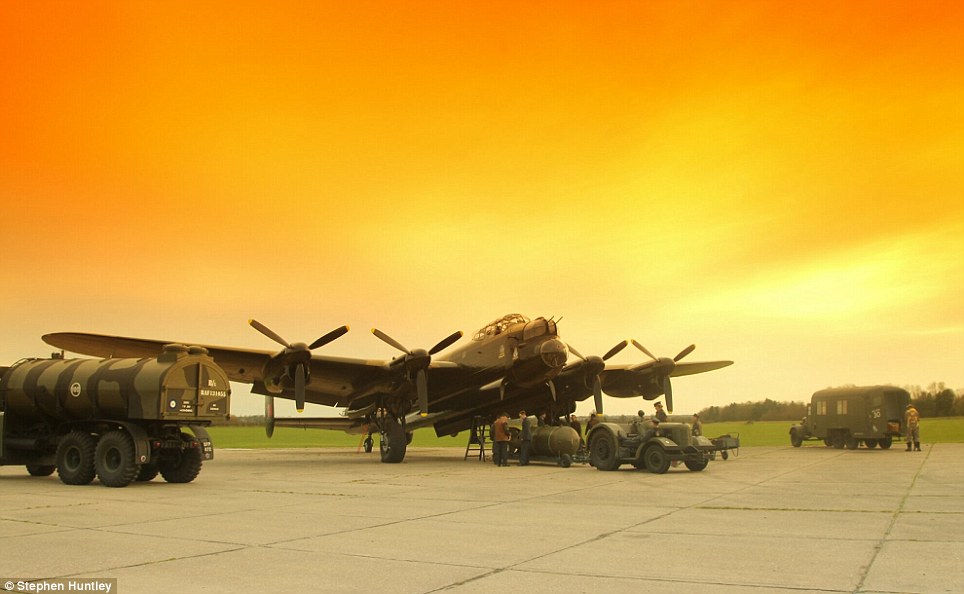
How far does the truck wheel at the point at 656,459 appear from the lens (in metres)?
20.0

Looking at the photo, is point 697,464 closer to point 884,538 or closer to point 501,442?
point 501,442

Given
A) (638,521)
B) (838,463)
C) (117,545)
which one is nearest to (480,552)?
(638,521)

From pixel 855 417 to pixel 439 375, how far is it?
64.2 feet

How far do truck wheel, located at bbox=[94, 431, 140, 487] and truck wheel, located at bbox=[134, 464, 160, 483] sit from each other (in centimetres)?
105

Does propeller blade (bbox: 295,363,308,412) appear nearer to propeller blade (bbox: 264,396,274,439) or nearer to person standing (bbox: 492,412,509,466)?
person standing (bbox: 492,412,509,466)

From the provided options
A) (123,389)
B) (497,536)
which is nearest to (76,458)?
(123,389)

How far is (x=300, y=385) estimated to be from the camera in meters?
24.6

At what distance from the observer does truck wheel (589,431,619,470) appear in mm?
21312

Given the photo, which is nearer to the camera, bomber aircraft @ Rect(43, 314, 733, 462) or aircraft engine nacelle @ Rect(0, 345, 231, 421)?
aircraft engine nacelle @ Rect(0, 345, 231, 421)

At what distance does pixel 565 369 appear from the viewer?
2875 centimetres

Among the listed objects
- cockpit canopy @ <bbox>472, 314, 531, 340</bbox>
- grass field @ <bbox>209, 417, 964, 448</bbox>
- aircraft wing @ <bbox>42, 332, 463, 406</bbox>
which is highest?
cockpit canopy @ <bbox>472, 314, 531, 340</bbox>

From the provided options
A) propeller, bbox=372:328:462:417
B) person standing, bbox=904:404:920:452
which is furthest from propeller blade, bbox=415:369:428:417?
person standing, bbox=904:404:920:452

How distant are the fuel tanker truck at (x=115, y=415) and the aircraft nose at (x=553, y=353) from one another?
11650mm

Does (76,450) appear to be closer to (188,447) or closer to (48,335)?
(188,447)
